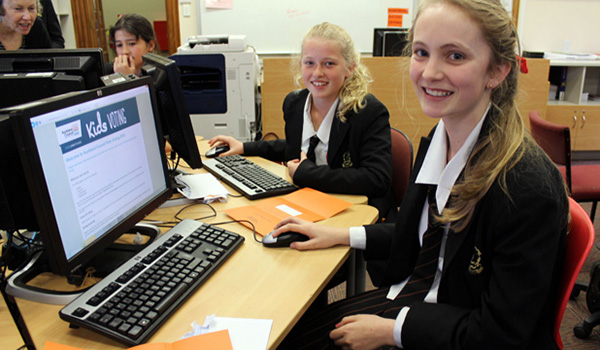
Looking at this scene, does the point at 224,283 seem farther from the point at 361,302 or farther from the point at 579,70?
the point at 579,70

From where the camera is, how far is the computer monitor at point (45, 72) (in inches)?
47.7

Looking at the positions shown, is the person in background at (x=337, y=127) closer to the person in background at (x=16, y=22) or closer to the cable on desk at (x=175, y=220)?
the cable on desk at (x=175, y=220)

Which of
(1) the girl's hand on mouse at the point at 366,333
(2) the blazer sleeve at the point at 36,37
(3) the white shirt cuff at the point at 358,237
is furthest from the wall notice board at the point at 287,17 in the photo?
(1) the girl's hand on mouse at the point at 366,333

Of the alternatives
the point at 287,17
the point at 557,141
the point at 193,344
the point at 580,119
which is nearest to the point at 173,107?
the point at 193,344

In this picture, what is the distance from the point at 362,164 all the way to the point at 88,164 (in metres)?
0.97

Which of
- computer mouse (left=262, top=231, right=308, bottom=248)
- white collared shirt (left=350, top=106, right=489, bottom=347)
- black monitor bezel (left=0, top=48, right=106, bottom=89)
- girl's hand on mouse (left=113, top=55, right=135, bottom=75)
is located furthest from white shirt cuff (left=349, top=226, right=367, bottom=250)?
girl's hand on mouse (left=113, top=55, right=135, bottom=75)

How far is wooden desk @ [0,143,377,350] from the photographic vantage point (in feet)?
2.67

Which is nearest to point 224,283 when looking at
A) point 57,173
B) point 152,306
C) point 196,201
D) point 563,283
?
point 152,306

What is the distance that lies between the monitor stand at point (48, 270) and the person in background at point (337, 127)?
653mm

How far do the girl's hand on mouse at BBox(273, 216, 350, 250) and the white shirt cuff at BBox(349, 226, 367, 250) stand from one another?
0.01 metres

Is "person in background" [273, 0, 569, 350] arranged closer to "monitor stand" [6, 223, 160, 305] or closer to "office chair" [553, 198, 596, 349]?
"office chair" [553, 198, 596, 349]

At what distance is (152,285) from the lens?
2.95 ft

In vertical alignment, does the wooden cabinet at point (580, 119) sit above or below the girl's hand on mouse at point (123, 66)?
below

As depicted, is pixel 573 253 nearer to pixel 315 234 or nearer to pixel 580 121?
pixel 315 234
